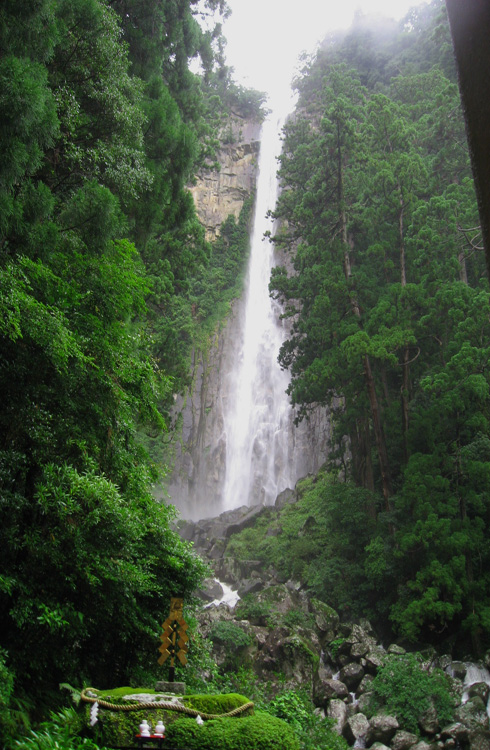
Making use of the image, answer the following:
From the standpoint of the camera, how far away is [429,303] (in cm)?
1345

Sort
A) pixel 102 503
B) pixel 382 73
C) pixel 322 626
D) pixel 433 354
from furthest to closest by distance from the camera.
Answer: pixel 382 73
pixel 433 354
pixel 322 626
pixel 102 503

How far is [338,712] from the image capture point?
9.23 m

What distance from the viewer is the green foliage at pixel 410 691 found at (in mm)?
8852

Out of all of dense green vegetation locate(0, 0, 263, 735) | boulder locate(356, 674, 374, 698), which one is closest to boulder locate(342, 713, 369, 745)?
boulder locate(356, 674, 374, 698)

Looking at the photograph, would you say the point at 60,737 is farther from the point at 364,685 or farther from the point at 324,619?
the point at 324,619

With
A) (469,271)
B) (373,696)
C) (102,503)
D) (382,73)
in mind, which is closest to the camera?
(102,503)

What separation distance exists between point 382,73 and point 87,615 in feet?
103

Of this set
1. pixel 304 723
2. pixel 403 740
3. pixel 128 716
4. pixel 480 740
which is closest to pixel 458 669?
pixel 480 740

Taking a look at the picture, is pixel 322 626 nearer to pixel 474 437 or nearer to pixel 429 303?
pixel 474 437

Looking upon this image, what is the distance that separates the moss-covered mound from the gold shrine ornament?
111 cm

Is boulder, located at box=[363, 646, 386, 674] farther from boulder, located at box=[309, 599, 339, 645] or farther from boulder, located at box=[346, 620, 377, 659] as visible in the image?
boulder, located at box=[309, 599, 339, 645]

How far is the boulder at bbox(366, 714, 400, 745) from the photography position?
852 cm

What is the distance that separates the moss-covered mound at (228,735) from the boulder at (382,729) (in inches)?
245

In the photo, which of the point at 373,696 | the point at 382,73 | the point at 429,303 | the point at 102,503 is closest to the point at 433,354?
the point at 429,303
